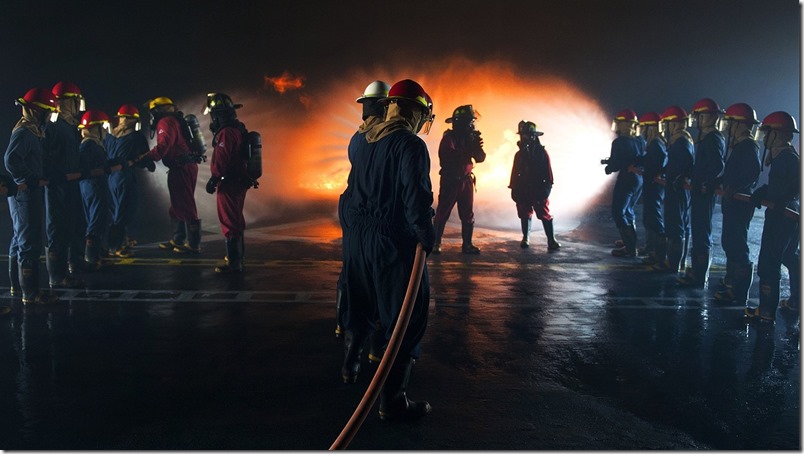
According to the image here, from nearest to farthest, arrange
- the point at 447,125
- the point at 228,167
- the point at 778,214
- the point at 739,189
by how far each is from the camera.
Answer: the point at 778,214 → the point at 739,189 → the point at 228,167 → the point at 447,125

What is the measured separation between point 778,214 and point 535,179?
4223mm

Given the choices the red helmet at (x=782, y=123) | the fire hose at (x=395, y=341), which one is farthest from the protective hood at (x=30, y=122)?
the red helmet at (x=782, y=123)

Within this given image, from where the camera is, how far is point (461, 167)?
9.46m

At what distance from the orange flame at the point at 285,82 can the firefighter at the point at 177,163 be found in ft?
13.2

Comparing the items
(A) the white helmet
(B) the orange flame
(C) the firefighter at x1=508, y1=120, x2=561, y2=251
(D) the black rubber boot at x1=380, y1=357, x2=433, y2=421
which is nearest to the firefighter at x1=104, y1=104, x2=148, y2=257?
(B) the orange flame

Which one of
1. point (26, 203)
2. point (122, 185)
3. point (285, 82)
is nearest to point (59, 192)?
point (26, 203)

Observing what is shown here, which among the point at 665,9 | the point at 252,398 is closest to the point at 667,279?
the point at 252,398

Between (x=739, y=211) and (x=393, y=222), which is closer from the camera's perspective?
(x=393, y=222)

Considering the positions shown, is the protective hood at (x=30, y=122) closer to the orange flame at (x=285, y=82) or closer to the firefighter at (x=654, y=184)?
the orange flame at (x=285, y=82)

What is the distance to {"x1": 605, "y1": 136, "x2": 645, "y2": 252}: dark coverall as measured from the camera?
367 inches

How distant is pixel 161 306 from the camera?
6281mm

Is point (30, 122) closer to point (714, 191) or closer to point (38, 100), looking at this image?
point (38, 100)

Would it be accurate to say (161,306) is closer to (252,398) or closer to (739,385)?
(252,398)

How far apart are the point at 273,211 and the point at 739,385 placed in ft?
33.7
